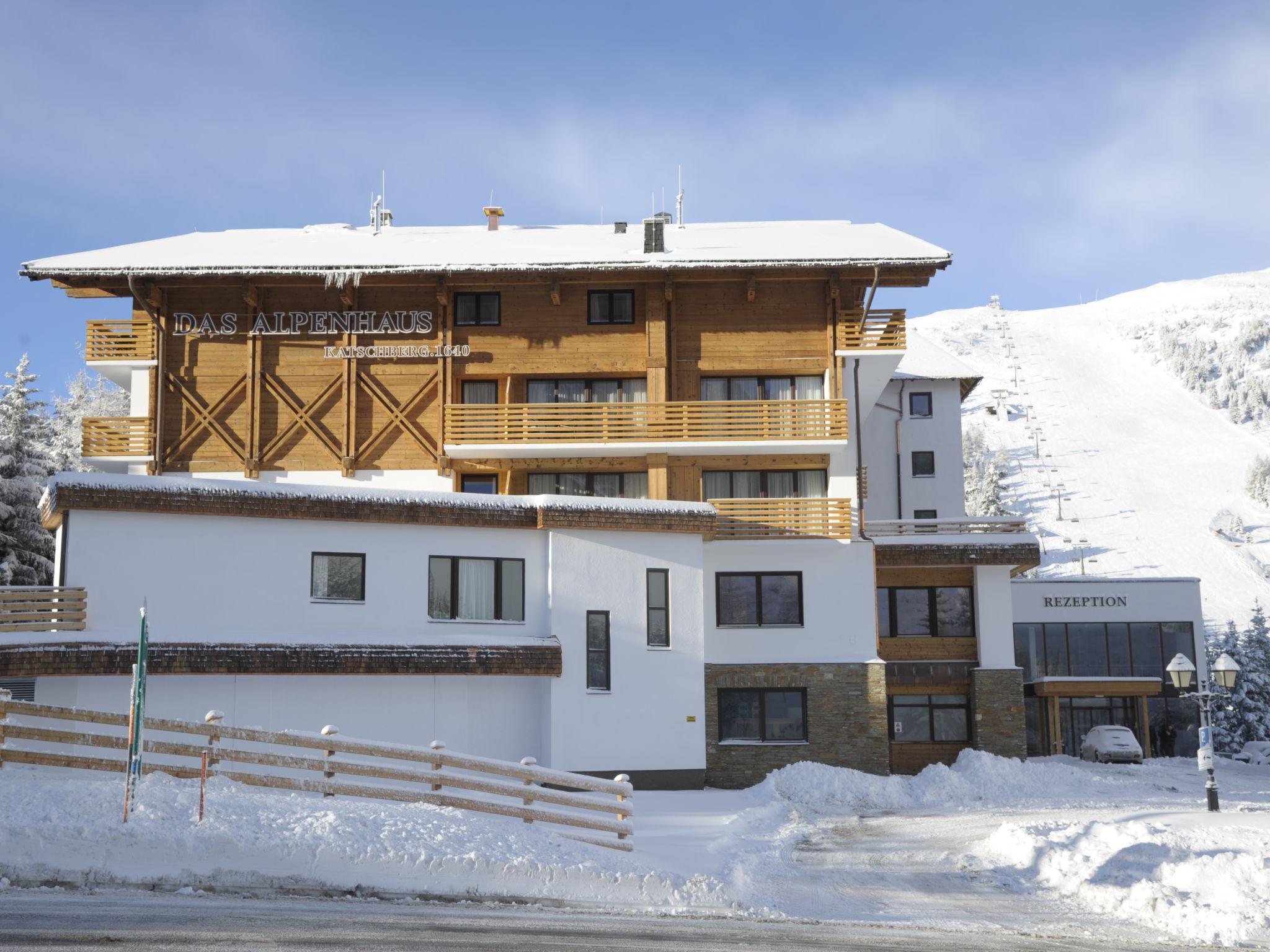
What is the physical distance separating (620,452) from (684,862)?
60.7 feet

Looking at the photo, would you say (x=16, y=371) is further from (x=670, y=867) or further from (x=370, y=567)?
(x=670, y=867)

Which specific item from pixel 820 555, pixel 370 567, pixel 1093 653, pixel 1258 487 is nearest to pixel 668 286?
pixel 820 555

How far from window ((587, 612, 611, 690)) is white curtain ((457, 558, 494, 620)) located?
7.58 feet

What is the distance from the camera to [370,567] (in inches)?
1087

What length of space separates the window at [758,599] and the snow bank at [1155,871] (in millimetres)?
13353

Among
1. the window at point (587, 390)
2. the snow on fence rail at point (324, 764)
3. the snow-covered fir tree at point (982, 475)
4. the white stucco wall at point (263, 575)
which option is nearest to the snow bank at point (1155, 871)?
the snow on fence rail at point (324, 764)

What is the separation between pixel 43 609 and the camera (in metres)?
24.3

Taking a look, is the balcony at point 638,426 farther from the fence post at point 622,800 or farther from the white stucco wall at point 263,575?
the fence post at point 622,800

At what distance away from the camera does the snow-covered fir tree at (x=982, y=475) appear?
10231 cm

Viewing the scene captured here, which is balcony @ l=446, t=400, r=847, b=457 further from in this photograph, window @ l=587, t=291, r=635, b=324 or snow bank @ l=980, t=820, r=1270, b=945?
snow bank @ l=980, t=820, r=1270, b=945

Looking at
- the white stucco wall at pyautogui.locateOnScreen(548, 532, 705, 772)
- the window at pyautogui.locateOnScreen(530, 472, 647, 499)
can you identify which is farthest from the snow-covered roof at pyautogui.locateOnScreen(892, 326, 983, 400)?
the white stucco wall at pyautogui.locateOnScreen(548, 532, 705, 772)

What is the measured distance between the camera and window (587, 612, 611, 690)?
95.1 ft

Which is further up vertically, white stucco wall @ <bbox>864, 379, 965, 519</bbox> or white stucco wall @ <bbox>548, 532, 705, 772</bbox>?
white stucco wall @ <bbox>864, 379, 965, 519</bbox>

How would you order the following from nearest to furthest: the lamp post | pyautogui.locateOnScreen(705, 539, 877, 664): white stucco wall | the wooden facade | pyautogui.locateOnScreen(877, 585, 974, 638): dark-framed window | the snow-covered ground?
the snow-covered ground, the lamp post, pyautogui.locateOnScreen(705, 539, 877, 664): white stucco wall, the wooden facade, pyautogui.locateOnScreen(877, 585, 974, 638): dark-framed window
